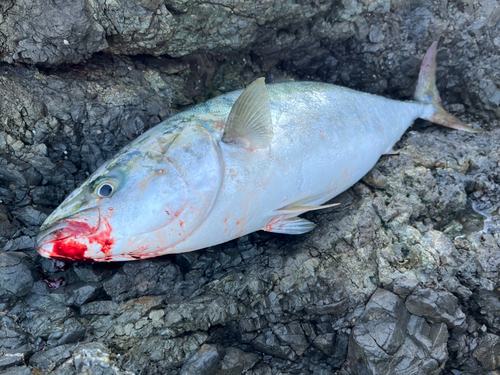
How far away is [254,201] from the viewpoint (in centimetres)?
196

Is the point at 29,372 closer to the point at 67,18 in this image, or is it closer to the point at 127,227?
the point at 127,227

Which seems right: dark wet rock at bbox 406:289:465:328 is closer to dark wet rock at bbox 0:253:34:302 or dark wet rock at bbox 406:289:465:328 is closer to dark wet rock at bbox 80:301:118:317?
dark wet rock at bbox 80:301:118:317

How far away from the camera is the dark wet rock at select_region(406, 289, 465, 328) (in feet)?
6.34

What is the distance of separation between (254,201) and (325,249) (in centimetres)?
56

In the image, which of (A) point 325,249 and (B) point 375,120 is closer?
(A) point 325,249

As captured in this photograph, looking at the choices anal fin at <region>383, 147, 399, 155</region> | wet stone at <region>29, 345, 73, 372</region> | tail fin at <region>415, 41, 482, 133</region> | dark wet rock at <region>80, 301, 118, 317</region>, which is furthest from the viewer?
tail fin at <region>415, 41, 482, 133</region>

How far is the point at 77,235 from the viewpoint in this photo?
1.68m

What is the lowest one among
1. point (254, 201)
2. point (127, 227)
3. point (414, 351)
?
point (414, 351)

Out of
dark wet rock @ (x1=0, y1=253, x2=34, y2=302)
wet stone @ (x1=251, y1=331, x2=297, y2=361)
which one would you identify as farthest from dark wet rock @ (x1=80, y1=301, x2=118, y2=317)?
wet stone @ (x1=251, y1=331, x2=297, y2=361)

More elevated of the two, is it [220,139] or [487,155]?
[220,139]

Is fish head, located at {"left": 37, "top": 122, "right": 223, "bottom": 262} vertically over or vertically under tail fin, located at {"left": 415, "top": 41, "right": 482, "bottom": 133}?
over

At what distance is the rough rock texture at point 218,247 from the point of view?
1847mm

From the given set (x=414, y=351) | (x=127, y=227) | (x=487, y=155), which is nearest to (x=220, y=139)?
→ (x=127, y=227)

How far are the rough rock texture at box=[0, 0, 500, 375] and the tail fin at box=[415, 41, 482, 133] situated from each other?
0.47ft
